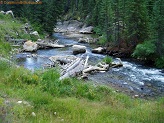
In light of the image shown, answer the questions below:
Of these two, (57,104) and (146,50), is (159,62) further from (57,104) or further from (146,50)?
(57,104)

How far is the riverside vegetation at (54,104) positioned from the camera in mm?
7949

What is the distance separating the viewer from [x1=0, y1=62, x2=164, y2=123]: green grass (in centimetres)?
808

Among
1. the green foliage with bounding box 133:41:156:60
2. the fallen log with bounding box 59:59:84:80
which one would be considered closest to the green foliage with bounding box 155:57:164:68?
the green foliage with bounding box 133:41:156:60

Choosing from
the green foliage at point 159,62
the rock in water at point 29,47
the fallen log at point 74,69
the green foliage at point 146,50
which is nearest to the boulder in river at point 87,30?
the rock in water at point 29,47

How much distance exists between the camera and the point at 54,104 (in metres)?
9.12

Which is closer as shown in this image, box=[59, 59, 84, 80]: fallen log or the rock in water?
box=[59, 59, 84, 80]: fallen log

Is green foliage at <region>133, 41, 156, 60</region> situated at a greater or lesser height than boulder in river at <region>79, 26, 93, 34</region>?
greater

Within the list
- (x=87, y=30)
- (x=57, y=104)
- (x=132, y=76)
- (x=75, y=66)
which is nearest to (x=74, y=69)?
(x=75, y=66)

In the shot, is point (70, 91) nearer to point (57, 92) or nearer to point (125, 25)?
point (57, 92)

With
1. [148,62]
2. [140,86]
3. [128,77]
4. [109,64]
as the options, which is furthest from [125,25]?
[140,86]

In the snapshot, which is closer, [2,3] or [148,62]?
[148,62]

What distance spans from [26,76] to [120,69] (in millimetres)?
15379

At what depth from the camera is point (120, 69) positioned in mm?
26031

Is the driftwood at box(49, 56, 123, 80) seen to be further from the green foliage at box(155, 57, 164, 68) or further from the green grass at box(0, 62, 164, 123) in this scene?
the green grass at box(0, 62, 164, 123)
